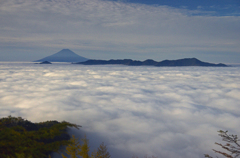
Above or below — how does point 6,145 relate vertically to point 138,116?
above

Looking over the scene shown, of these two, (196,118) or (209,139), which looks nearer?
(209,139)

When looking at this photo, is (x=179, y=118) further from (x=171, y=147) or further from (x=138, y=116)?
(x=171, y=147)

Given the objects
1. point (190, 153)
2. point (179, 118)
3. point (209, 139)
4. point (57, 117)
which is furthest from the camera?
point (179, 118)

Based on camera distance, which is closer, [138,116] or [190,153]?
[190,153]

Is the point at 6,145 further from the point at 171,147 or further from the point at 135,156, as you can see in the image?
the point at 171,147

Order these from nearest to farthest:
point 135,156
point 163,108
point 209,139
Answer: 1. point 135,156
2. point 209,139
3. point 163,108

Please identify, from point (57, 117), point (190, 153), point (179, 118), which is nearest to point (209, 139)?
point (190, 153)

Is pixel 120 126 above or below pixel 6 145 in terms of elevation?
below

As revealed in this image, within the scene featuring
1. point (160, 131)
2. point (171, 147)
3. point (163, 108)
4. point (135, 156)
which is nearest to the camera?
point (135, 156)

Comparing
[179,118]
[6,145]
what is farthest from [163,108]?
[6,145]
